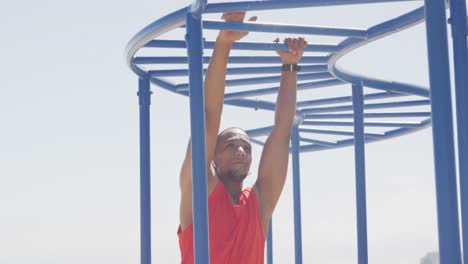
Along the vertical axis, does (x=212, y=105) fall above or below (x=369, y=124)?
below

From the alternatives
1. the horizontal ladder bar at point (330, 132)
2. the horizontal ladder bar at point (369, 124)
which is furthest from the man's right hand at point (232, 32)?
the horizontal ladder bar at point (330, 132)

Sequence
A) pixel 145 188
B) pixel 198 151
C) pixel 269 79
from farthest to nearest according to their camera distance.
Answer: pixel 269 79
pixel 145 188
pixel 198 151

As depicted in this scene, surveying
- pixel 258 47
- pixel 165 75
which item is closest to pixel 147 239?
pixel 165 75

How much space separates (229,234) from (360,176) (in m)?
3.11

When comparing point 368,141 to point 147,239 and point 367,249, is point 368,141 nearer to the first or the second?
point 367,249

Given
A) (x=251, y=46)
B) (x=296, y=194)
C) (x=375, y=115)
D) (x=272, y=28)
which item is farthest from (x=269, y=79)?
(x=296, y=194)

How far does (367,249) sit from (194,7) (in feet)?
14.4

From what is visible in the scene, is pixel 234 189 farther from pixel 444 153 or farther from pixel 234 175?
pixel 444 153

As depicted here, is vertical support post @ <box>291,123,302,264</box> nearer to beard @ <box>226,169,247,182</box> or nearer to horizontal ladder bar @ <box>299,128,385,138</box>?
horizontal ladder bar @ <box>299,128,385,138</box>

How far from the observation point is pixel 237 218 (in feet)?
23.5

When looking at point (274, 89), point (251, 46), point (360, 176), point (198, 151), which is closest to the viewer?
point (198, 151)

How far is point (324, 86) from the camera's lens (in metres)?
10.2

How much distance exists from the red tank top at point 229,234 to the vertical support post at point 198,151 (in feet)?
2.57

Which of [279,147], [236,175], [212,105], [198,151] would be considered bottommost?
[236,175]
